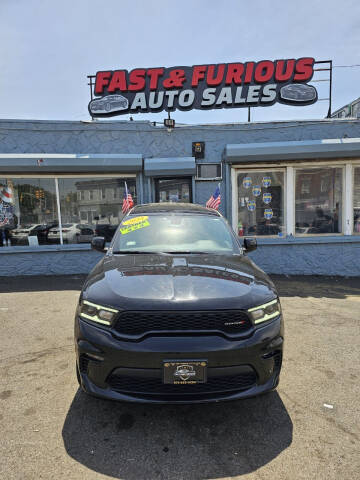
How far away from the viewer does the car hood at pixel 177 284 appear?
7.59ft

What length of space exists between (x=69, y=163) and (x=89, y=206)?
129 cm

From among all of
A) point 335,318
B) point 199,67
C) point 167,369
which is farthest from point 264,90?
point 167,369

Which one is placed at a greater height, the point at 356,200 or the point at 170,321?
the point at 356,200

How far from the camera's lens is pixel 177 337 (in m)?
2.22

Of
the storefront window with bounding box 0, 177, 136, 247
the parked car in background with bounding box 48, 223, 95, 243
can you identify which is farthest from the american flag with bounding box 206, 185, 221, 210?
the parked car in background with bounding box 48, 223, 95, 243

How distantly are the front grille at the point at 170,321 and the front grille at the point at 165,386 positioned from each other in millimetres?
319

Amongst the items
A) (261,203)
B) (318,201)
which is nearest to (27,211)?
(261,203)

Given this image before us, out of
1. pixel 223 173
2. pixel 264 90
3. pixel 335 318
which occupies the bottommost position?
pixel 335 318

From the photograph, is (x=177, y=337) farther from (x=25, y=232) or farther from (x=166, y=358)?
(x=25, y=232)

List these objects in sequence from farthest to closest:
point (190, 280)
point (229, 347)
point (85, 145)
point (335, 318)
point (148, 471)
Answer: point (85, 145), point (335, 318), point (190, 280), point (229, 347), point (148, 471)

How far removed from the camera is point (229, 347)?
2215 millimetres

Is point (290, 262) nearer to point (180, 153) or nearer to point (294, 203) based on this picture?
point (294, 203)

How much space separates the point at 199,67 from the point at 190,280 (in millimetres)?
7783

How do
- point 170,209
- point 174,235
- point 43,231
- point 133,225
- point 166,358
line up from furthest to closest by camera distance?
point 43,231
point 170,209
point 133,225
point 174,235
point 166,358
